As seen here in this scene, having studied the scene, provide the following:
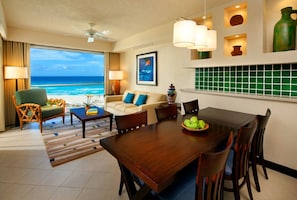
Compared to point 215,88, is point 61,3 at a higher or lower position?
→ higher

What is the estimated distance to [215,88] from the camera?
3346 mm

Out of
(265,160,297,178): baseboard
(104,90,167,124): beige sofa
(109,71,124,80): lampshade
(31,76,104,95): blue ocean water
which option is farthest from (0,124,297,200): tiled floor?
(31,76,104,95): blue ocean water

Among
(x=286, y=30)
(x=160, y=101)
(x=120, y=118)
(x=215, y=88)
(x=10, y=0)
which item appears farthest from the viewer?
(x=160, y=101)

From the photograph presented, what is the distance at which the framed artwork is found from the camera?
194 inches

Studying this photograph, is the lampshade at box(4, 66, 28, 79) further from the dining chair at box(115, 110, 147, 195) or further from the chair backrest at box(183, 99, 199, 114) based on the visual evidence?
the chair backrest at box(183, 99, 199, 114)

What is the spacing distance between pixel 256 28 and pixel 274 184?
7.07 feet

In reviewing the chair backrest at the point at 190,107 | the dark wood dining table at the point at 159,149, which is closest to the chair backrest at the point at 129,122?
the dark wood dining table at the point at 159,149

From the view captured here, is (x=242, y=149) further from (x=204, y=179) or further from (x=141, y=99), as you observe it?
(x=141, y=99)

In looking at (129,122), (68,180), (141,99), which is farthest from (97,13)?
(68,180)

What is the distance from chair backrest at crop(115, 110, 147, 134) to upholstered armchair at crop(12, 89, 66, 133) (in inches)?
123

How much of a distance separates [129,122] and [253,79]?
2.23 metres

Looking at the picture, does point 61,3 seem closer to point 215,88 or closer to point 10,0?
point 10,0

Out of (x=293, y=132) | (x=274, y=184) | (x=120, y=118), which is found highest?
(x=120, y=118)

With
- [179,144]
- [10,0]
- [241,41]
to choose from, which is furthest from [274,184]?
[10,0]
